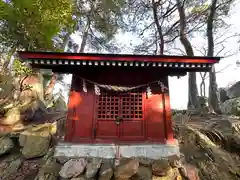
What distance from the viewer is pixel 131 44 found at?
1293cm

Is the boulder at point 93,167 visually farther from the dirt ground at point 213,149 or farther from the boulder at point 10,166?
the boulder at point 10,166

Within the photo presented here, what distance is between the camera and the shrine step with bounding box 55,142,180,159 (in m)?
4.59

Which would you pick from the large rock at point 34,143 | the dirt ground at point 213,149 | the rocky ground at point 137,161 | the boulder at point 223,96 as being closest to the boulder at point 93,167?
the rocky ground at point 137,161

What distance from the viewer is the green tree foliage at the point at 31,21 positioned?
7877 mm

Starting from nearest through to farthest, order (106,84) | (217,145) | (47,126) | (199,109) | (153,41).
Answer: (106,84), (217,145), (47,126), (199,109), (153,41)

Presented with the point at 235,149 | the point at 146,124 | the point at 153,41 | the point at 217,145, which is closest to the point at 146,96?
the point at 146,124

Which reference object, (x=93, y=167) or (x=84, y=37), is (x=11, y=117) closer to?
(x=93, y=167)

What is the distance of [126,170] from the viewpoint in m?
4.13

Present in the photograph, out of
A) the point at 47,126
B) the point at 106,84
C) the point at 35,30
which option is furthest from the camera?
the point at 35,30

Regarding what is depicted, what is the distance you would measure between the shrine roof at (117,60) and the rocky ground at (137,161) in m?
2.75

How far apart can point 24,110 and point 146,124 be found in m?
7.07

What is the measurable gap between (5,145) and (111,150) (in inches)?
179

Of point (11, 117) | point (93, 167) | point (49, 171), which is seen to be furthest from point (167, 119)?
point (11, 117)

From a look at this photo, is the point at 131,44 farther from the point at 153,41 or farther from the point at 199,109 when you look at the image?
the point at 199,109
